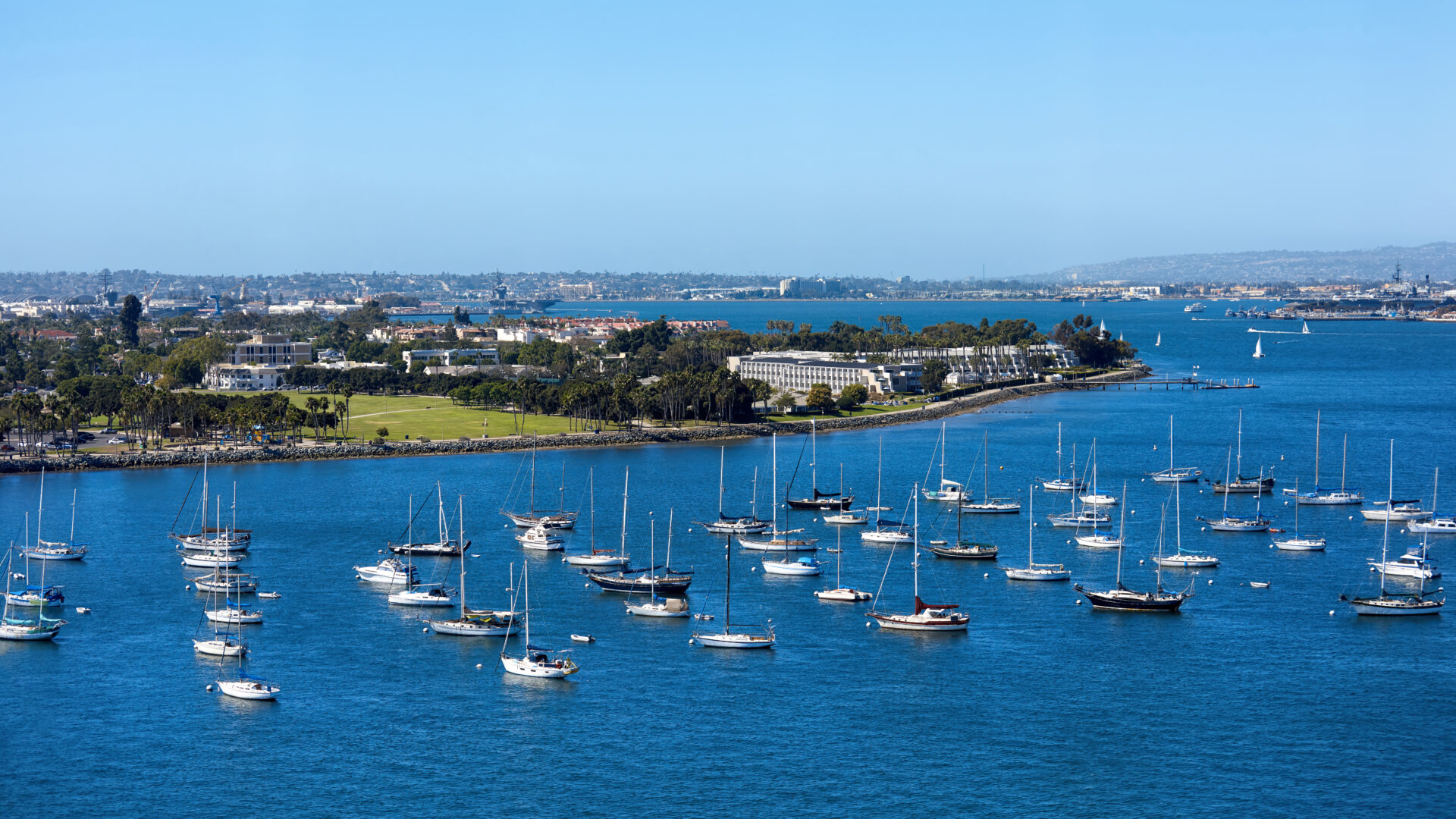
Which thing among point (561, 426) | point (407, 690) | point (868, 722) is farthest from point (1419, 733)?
point (561, 426)

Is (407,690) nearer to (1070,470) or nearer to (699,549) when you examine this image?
(699,549)

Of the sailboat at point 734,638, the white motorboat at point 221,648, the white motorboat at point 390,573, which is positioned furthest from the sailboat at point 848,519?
the white motorboat at point 221,648

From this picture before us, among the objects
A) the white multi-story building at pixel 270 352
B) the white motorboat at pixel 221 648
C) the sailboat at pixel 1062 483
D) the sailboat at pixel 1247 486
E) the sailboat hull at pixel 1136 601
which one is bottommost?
the white motorboat at pixel 221 648

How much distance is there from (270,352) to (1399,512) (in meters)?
77.9

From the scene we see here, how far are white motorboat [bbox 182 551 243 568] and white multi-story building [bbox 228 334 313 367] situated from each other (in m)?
60.1

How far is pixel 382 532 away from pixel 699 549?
1039cm

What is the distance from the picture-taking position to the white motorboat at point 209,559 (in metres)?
39.6

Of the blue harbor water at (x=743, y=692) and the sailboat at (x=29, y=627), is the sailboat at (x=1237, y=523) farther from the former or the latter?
the sailboat at (x=29, y=627)

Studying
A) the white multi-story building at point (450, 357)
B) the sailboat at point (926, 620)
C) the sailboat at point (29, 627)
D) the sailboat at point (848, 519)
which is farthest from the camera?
the white multi-story building at point (450, 357)

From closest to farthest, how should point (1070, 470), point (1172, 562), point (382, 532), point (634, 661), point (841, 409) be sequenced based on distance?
point (634, 661) → point (1172, 562) → point (382, 532) → point (1070, 470) → point (841, 409)

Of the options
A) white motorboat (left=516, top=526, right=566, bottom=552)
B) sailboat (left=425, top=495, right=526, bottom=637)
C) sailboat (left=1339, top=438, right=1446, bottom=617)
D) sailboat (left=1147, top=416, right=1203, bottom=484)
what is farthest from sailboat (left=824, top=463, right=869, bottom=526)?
sailboat (left=425, top=495, right=526, bottom=637)

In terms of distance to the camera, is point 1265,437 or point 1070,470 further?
point 1265,437

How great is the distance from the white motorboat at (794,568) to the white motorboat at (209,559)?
48.9ft

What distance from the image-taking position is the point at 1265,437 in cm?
6919
